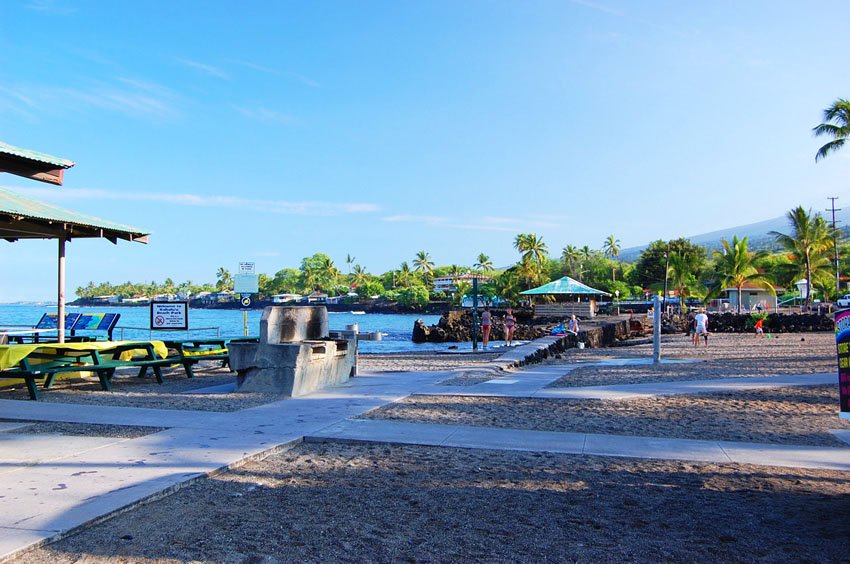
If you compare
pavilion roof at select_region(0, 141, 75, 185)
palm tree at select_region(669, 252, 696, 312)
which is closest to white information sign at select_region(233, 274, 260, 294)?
pavilion roof at select_region(0, 141, 75, 185)

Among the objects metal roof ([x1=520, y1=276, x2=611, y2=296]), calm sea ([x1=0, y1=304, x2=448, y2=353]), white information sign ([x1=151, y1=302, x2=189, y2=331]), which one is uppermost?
metal roof ([x1=520, y1=276, x2=611, y2=296])

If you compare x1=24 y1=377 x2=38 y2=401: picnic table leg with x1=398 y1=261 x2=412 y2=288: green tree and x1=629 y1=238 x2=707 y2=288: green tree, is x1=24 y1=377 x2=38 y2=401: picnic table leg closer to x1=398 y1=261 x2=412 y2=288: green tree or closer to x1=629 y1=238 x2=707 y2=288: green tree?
x1=629 y1=238 x2=707 y2=288: green tree

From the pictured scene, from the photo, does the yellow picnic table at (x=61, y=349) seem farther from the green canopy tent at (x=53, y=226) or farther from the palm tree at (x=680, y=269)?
Answer: the palm tree at (x=680, y=269)

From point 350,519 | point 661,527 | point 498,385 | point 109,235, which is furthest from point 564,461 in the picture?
point 109,235

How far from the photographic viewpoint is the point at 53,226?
43.3ft

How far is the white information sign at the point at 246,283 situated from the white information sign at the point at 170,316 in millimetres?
2825

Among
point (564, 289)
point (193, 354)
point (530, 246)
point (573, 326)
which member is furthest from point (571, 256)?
point (193, 354)

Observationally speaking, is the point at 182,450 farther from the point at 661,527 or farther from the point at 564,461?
the point at 661,527

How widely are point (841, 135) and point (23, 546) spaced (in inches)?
1483

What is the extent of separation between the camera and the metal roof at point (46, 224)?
11.6 meters

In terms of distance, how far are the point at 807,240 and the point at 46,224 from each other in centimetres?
6570

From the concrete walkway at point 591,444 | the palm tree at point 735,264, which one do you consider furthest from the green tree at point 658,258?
the concrete walkway at point 591,444

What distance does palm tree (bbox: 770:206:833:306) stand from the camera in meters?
63.3

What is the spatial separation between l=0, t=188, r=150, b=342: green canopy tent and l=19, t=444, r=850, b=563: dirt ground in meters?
7.48
